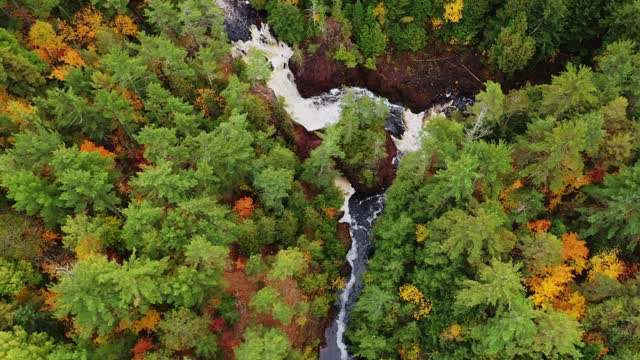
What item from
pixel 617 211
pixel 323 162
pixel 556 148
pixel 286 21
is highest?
pixel 556 148

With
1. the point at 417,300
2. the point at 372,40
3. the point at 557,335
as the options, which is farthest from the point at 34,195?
the point at 372,40

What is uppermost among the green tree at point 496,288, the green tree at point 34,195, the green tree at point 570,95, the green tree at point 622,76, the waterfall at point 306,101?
the green tree at point 622,76

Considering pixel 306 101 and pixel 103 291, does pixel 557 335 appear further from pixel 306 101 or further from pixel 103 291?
pixel 306 101

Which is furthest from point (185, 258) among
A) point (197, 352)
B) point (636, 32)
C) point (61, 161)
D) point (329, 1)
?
point (636, 32)

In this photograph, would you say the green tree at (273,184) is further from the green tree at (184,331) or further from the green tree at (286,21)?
the green tree at (286,21)

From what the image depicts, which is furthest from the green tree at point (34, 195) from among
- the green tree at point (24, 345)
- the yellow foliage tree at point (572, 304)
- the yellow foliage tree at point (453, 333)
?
the yellow foliage tree at point (572, 304)

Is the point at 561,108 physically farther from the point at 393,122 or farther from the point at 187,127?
the point at 187,127

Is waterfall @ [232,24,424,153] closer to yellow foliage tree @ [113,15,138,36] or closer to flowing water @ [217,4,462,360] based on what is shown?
flowing water @ [217,4,462,360]

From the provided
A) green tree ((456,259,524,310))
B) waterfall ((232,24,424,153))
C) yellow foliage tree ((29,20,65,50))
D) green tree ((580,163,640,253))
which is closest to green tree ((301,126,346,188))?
waterfall ((232,24,424,153))
